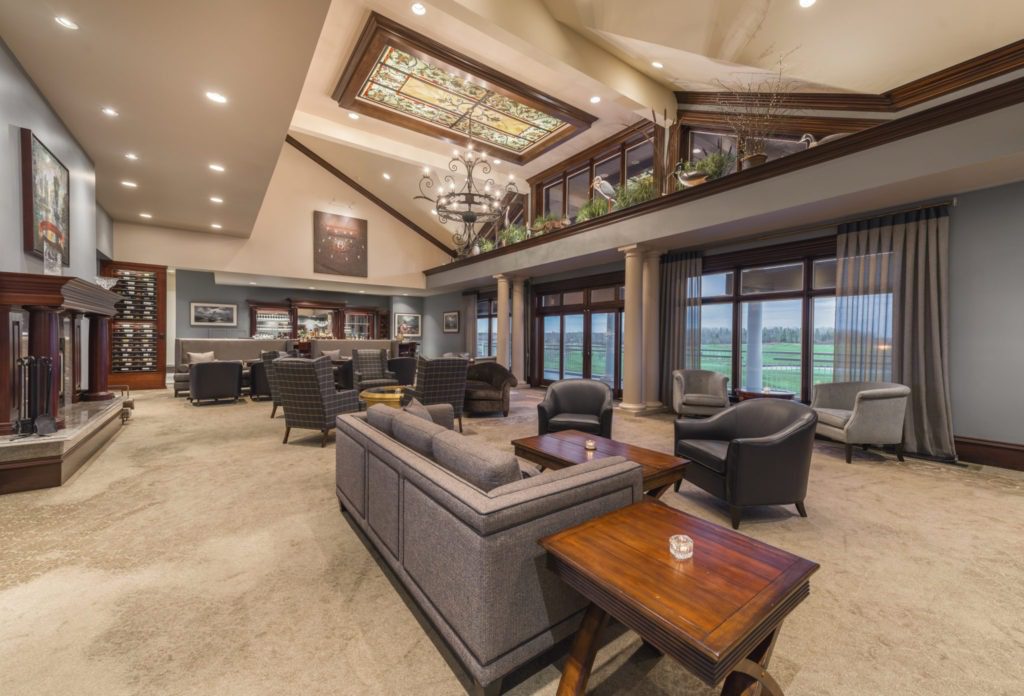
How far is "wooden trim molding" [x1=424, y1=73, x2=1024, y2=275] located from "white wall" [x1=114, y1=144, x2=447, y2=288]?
718cm

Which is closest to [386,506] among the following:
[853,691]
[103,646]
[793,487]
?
[103,646]

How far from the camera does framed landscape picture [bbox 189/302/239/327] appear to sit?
10508 millimetres

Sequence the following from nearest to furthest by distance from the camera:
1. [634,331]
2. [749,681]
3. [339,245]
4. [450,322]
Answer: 1. [749,681]
2. [634,331]
3. [339,245]
4. [450,322]

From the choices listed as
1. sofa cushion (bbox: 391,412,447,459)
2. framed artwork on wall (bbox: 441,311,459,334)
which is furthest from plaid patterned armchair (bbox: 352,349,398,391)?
sofa cushion (bbox: 391,412,447,459)

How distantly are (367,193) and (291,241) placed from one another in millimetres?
2448

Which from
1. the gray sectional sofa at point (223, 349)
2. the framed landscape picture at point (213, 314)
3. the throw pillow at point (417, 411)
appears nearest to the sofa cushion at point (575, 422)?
the throw pillow at point (417, 411)

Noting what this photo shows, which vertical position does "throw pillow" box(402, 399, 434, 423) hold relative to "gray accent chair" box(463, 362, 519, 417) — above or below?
above

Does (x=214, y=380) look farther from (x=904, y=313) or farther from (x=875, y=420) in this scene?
(x=904, y=313)

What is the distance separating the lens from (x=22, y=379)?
3473 mm

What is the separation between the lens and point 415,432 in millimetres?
2090

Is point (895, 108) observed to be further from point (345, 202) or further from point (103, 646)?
point (345, 202)

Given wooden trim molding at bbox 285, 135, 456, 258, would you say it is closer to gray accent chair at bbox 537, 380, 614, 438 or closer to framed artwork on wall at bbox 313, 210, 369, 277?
framed artwork on wall at bbox 313, 210, 369, 277

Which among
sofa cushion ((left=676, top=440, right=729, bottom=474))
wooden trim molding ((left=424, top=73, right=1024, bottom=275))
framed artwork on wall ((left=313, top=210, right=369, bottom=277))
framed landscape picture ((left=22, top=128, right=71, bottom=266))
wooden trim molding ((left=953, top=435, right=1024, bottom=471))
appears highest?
framed artwork on wall ((left=313, top=210, right=369, bottom=277))

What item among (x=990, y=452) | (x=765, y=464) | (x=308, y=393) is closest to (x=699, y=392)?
(x=990, y=452)
